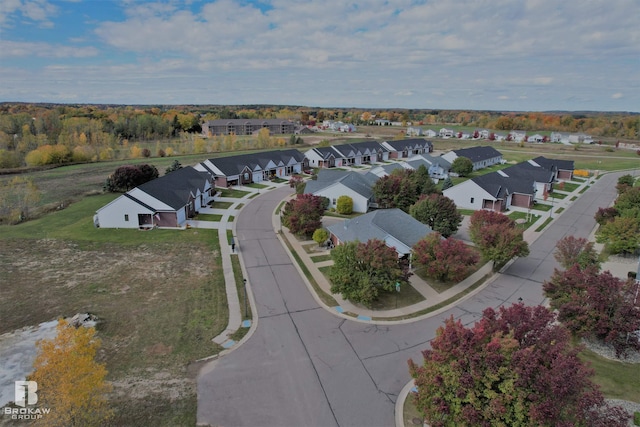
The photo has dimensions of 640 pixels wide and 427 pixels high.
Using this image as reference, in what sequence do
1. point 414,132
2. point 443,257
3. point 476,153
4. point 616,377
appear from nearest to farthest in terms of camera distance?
point 616,377 → point 443,257 → point 476,153 → point 414,132

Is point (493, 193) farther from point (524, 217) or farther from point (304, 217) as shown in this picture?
point (304, 217)

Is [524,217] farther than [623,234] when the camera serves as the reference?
Yes

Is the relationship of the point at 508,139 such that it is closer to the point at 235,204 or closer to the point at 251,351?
the point at 235,204

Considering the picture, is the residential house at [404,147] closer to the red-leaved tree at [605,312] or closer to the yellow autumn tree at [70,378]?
the red-leaved tree at [605,312]

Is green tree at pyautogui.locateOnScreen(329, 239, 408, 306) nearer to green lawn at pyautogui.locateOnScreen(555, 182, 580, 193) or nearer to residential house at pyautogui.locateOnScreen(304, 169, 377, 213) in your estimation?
residential house at pyautogui.locateOnScreen(304, 169, 377, 213)

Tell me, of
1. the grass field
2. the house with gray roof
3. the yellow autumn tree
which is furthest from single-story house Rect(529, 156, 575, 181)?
the yellow autumn tree

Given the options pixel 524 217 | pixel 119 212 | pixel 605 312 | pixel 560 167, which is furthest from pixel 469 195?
pixel 119 212
